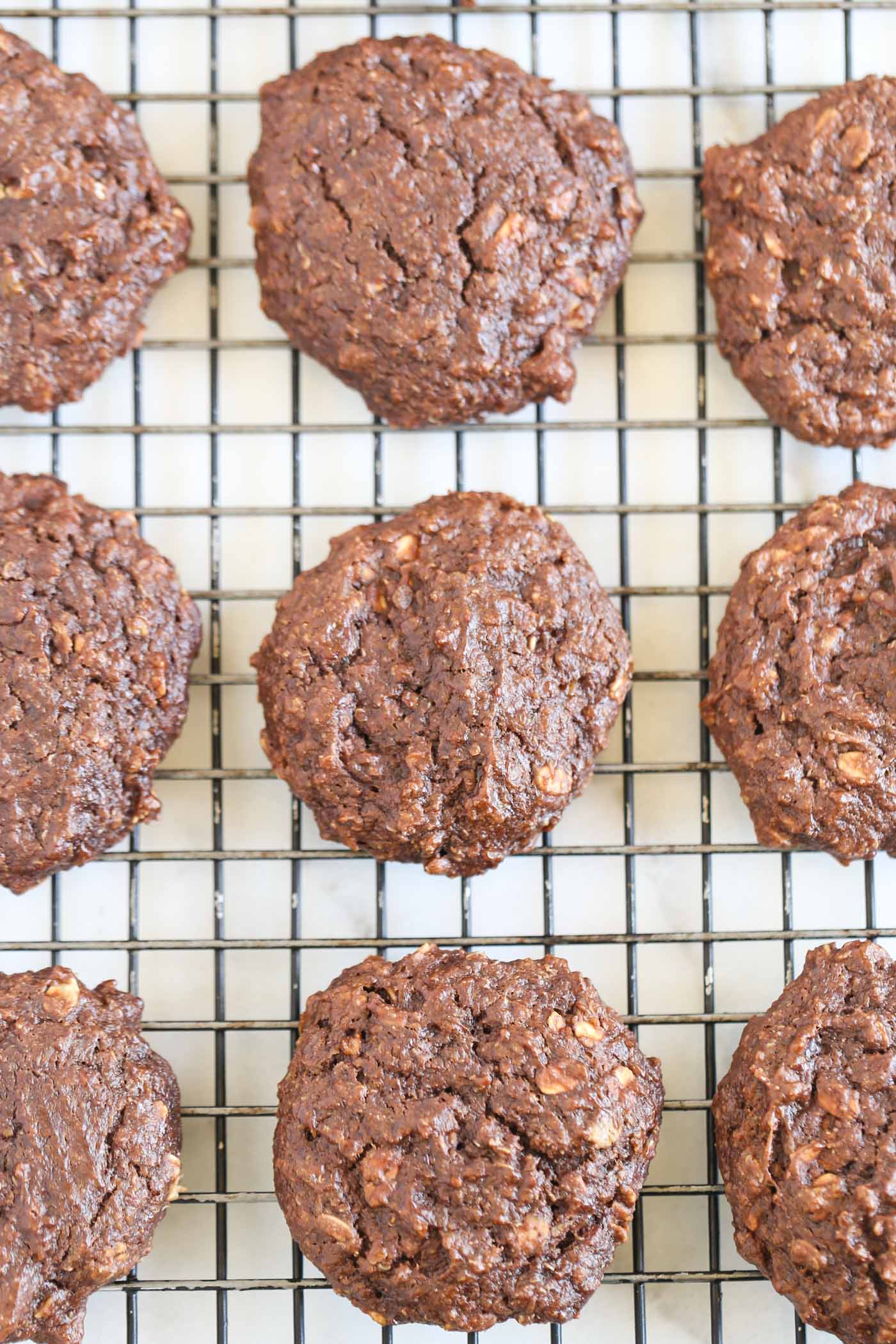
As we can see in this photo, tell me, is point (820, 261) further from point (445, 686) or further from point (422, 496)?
point (445, 686)

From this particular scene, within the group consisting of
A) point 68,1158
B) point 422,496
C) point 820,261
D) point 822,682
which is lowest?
point 68,1158

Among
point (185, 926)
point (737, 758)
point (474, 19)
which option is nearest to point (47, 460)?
point (185, 926)

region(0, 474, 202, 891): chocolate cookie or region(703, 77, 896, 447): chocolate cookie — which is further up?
region(703, 77, 896, 447): chocolate cookie

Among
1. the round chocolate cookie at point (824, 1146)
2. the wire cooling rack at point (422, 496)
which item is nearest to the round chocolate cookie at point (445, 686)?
the wire cooling rack at point (422, 496)

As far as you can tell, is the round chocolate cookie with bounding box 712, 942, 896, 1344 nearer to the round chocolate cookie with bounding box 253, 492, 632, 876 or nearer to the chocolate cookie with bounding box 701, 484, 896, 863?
the chocolate cookie with bounding box 701, 484, 896, 863

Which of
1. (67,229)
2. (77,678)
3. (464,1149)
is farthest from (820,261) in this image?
(464,1149)

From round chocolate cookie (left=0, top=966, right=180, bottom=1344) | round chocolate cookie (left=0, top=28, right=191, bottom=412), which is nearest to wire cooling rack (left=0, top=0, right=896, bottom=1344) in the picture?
round chocolate cookie (left=0, top=28, right=191, bottom=412)

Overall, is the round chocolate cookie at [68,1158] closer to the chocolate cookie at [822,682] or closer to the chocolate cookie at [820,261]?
the chocolate cookie at [822,682]
